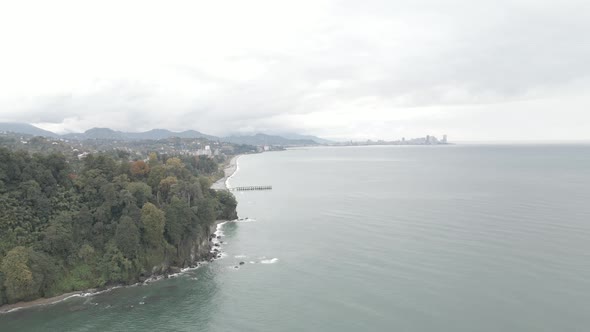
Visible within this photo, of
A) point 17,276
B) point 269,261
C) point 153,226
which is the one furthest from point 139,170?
point 269,261

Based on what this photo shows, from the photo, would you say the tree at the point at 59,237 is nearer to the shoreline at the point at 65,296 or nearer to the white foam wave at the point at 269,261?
the shoreline at the point at 65,296

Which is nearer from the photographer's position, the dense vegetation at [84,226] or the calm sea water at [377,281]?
the calm sea water at [377,281]

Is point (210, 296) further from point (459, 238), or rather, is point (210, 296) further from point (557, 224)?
point (557, 224)

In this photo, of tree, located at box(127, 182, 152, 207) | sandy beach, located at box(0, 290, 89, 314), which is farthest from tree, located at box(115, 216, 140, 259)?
sandy beach, located at box(0, 290, 89, 314)

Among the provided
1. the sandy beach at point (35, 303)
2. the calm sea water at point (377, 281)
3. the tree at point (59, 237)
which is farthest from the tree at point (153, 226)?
the sandy beach at point (35, 303)

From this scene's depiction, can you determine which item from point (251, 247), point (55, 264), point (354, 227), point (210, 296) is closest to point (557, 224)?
point (354, 227)

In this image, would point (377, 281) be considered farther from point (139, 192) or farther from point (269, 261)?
point (139, 192)

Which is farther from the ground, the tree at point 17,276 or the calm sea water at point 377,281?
Answer: the tree at point 17,276
